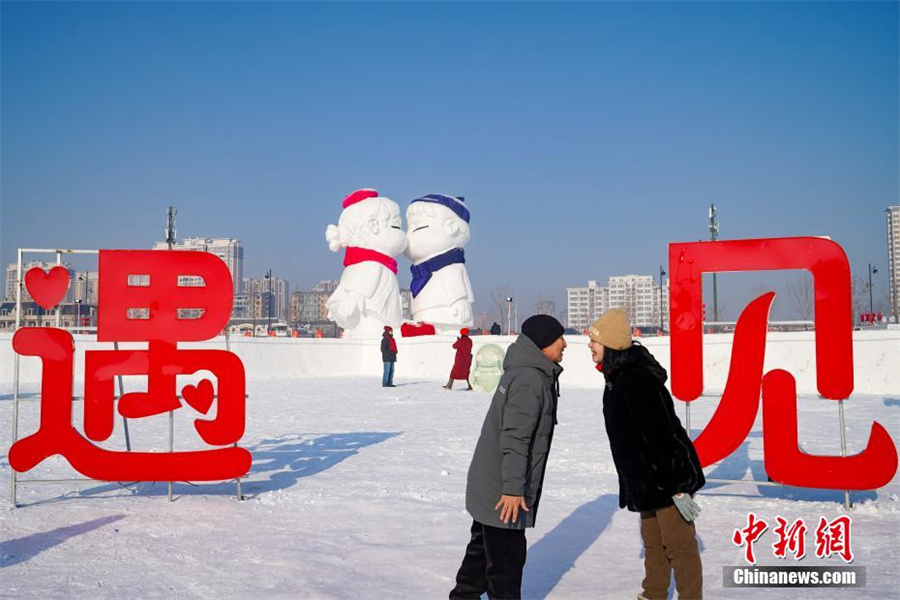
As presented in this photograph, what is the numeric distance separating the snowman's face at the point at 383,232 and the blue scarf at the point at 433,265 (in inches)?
50.9

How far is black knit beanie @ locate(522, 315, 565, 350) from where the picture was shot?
3.74 m

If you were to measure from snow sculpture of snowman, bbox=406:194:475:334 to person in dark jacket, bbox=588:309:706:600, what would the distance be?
21.6 metres

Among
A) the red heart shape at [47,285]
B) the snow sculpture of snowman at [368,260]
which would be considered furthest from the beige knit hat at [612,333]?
the snow sculpture of snowman at [368,260]

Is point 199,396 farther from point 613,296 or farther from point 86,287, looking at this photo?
point 613,296

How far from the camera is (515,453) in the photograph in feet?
11.7

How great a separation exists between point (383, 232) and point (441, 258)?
2202 millimetres

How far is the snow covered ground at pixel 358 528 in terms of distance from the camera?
4375 millimetres

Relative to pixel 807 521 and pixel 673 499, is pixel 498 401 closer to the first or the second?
pixel 673 499

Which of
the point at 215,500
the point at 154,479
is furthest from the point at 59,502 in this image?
the point at 215,500

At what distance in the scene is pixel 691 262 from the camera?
21.8ft

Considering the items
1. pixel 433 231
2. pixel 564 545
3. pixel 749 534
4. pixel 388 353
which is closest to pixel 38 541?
pixel 564 545

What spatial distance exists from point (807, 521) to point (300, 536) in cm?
382

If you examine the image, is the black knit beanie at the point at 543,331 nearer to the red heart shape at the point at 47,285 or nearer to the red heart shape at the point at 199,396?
the red heart shape at the point at 199,396

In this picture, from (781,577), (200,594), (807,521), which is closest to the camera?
(200,594)
